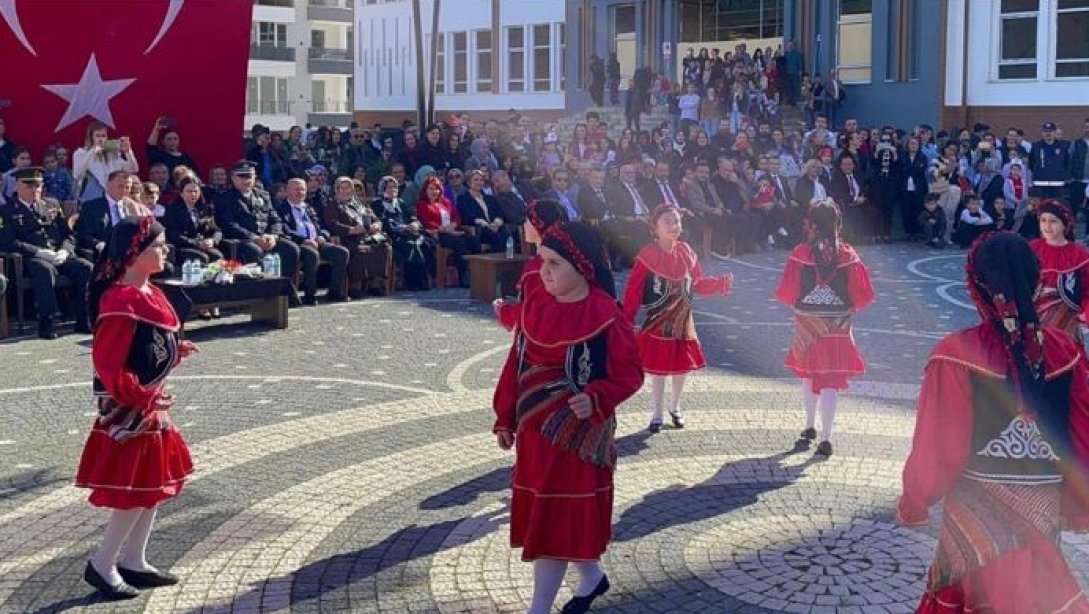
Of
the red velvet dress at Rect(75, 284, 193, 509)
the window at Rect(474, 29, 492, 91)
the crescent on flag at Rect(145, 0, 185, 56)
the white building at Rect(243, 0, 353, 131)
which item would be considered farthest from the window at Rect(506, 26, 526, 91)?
the red velvet dress at Rect(75, 284, 193, 509)

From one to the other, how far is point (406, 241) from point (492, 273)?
181 cm

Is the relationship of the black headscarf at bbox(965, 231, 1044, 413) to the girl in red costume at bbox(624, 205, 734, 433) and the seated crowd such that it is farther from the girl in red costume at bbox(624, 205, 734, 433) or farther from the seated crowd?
the seated crowd

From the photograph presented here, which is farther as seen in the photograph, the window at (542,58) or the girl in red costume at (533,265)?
the window at (542,58)

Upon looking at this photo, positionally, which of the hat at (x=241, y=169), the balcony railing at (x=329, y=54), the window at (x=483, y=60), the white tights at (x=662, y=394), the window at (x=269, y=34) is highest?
the window at (x=269, y=34)

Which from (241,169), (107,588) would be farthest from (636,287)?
(241,169)

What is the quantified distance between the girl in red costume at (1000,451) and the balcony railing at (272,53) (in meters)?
68.4

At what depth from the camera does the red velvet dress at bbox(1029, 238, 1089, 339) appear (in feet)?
30.8

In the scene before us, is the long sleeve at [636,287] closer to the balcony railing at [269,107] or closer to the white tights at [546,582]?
the white tights at [546,582]

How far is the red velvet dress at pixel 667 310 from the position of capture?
9555mm

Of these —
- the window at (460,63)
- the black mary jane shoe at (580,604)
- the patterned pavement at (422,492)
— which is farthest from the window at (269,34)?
the black mary jane shoe at (580,604)

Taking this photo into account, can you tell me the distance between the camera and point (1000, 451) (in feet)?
14.7

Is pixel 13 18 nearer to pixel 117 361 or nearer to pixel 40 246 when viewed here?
pixel 40 246

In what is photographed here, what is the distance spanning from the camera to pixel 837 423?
9961 millimetres

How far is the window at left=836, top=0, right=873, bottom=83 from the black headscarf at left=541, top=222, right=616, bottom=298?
108 feet
